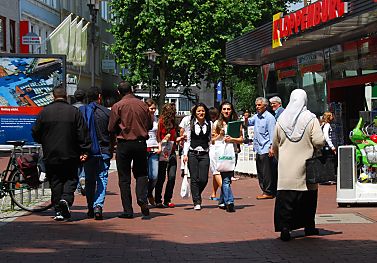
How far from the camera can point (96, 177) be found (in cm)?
1258

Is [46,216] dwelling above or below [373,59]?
below

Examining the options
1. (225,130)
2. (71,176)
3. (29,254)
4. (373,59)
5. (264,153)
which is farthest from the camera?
(373,59)

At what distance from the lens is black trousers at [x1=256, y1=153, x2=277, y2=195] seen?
52.9 feet

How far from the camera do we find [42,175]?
1332 cm

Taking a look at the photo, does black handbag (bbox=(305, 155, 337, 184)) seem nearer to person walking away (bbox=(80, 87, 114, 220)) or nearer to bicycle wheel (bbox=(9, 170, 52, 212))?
person walking away (bbox=(80, 87, 114, 220))

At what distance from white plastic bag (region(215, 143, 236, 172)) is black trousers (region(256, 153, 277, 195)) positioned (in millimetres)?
2244

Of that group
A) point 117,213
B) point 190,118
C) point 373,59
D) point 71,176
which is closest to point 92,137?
point 71,176

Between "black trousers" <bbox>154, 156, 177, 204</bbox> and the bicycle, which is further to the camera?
"black trousers" <bbox>154, 156, 177, 204</bbox>

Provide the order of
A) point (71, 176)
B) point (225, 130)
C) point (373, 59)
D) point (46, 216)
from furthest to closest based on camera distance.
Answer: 1. point (373, 59)
2. point (225, 130)
3. point (46, 216)
4. point (71, 176)

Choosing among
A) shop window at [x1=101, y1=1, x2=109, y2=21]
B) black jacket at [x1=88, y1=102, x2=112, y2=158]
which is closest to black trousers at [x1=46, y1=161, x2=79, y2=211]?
black jacket at [x1=88, y1=102, x2=112, y2=158]

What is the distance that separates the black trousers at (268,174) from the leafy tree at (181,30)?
30.7m

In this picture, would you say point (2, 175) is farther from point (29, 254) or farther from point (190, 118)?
point (29, 254)

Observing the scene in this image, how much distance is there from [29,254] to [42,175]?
417 centimetres

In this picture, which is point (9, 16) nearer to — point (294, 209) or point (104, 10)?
point (104, 10)
